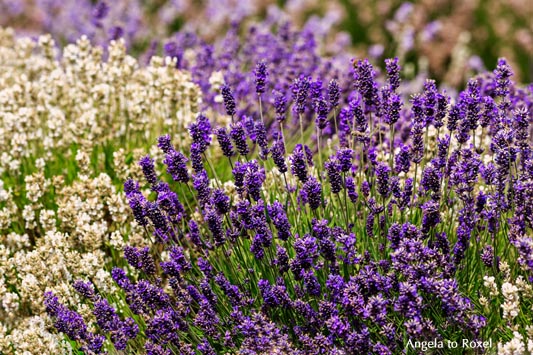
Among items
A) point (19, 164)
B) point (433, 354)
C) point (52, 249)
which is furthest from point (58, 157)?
point (433, 354)

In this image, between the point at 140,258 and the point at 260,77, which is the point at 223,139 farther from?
the point at 140,258

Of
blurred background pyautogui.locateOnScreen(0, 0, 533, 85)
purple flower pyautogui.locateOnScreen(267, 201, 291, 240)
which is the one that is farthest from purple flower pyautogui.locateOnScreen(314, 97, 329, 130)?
blurred background pyautogui.locateOnScreen(0, 0, 533, 85)

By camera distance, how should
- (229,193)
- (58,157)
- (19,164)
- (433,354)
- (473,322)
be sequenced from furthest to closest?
(58,157)
(19,164)
(229,193)
(433,354)
(473,322)

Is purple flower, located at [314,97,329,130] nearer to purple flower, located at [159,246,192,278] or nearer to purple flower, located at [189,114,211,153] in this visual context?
purple flower, located at [189,114,211,153]

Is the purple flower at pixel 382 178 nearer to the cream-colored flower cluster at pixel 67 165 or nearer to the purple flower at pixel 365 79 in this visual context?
the purple flower at pixel 365 79

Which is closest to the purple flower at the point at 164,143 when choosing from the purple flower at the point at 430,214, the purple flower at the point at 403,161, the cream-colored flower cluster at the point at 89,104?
the purple flower at the point at 403,161

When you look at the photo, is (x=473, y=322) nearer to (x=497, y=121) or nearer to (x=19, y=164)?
(x=497, y=121)
